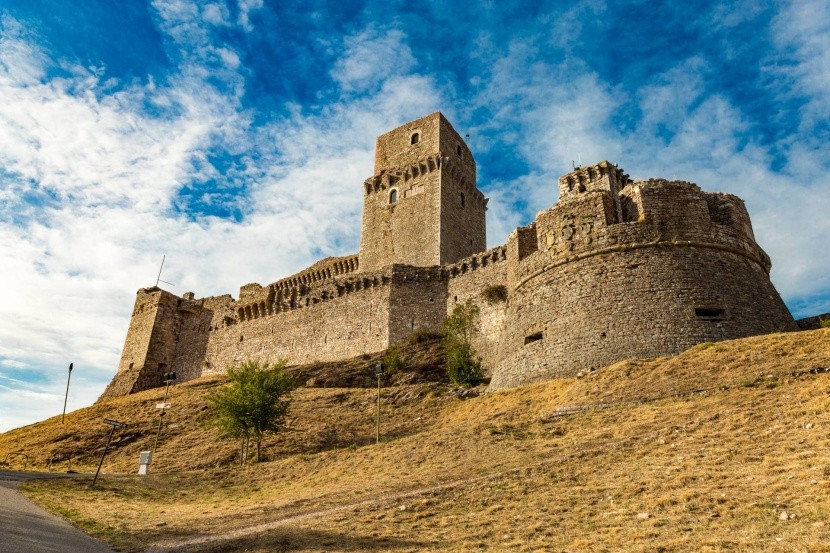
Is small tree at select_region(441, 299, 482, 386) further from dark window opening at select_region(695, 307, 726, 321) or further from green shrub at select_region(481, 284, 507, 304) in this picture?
dark window opening at select_region(695, 307, 726, 321)

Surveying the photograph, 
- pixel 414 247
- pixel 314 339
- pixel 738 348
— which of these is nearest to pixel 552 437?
pixel 738 348

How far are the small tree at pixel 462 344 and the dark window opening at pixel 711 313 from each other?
10537mm

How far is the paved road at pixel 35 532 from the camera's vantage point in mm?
7441

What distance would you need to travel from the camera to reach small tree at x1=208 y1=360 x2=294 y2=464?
2084 centimetres

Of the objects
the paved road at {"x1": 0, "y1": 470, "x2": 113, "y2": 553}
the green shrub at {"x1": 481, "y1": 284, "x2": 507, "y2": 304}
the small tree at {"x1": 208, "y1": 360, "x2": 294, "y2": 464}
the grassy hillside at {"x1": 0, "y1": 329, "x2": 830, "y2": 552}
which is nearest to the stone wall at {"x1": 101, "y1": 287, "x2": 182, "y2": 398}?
the small tree at {"x1": 208, "y1": 360, "x2": 294, "y2": 464}

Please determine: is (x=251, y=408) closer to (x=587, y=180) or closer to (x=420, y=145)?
(x=587, y=180)

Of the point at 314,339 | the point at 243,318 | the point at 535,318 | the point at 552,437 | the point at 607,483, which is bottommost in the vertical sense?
the point at 607,483

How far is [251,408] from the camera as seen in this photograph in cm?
2098

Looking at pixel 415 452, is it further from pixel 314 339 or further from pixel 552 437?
pixel 314 339

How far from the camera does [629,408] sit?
13.0 m

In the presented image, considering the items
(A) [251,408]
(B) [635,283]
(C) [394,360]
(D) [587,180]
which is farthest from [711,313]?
(C) [394,360]

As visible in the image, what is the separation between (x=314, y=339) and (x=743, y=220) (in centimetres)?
2454

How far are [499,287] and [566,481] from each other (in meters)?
20.7

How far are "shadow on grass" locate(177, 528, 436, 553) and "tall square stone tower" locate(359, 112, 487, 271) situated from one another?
30.2 metres
